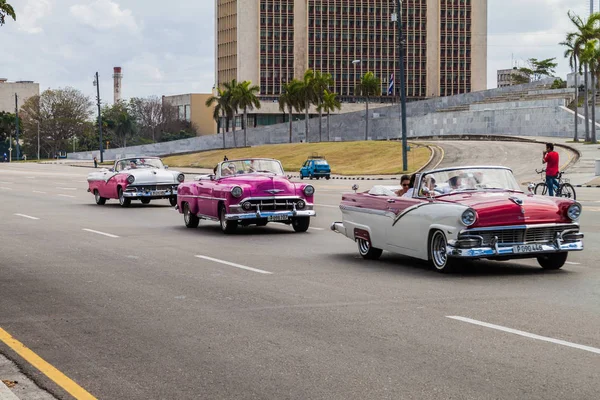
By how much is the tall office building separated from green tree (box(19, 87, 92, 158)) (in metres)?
24.4

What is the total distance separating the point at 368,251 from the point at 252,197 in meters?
4.88

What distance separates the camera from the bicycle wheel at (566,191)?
28.8 meters

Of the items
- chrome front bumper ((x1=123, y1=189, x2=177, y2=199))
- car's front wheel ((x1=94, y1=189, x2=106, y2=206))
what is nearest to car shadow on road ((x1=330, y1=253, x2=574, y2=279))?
chrome front bumper ((x1=123, y1=189, x2=177, y2=199))

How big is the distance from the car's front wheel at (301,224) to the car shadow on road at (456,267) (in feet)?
15.3

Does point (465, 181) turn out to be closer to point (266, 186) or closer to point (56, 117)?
point (266, 186)

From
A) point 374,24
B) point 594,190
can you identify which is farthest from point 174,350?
point 374,24

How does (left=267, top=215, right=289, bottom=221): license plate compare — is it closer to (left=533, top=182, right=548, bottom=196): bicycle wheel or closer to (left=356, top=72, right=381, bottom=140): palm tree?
(left=533, top=182, right=548, bottom=196): bicycle wheel

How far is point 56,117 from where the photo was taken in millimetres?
153875

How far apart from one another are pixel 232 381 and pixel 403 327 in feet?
7.99

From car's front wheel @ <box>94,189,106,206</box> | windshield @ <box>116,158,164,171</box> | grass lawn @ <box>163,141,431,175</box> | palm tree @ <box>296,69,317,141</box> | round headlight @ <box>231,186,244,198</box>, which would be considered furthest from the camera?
palm tree @ <box>296,69,317,141</box>

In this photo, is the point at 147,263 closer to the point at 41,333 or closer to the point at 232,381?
the point at 41,333

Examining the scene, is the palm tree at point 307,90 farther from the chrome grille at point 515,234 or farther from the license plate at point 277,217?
the chrome grille at point 515,234

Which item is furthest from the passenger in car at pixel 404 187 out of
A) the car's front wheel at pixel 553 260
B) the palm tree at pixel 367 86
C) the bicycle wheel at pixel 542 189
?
the palm tree at pixel 367 86

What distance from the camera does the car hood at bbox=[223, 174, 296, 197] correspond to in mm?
19281
